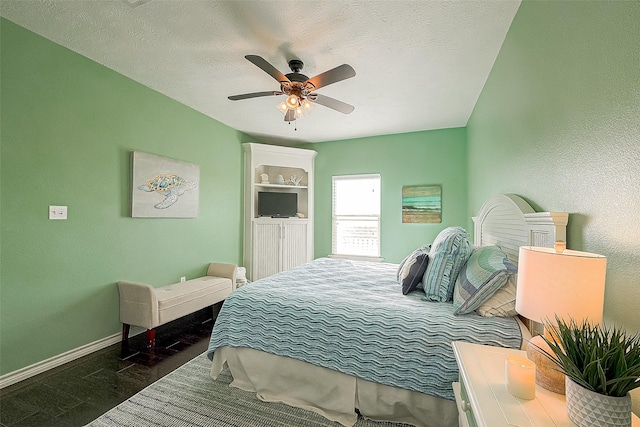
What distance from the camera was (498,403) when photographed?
85 centimetres

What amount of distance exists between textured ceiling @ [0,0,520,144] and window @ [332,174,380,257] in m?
1.76

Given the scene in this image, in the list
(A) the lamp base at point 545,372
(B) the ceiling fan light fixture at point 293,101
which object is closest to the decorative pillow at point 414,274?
(A) the lamp base at point 545,372

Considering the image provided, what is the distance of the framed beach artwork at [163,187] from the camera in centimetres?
295

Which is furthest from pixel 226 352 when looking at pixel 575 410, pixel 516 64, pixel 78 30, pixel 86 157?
pixel 516 64

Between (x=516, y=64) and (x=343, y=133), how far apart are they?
9.45ft

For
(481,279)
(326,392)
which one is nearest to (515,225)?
(481,279)

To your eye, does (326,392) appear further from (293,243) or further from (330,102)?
(293,243)

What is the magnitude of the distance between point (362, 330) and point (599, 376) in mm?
1106

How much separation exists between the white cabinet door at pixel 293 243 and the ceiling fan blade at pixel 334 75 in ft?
9.51

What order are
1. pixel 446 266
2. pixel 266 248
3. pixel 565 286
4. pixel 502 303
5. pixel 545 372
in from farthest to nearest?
pixel 266 248 < pixel 446 266 < pixel 502 303 < pixel 545 372 < pixel 565 286

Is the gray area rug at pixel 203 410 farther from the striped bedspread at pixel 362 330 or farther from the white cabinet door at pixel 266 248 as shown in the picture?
the white cabinet door at pixel 266 248

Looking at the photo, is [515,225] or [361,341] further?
[515,225]

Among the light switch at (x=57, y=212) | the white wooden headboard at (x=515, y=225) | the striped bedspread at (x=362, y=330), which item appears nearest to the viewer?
the white wooden headboard at (x=515, y=225)

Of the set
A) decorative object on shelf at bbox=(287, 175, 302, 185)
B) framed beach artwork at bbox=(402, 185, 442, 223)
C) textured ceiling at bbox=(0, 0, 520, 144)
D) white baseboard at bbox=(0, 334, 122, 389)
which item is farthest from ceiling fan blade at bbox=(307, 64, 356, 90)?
white baseboard at bbox=(0, 334, 122, 389)
